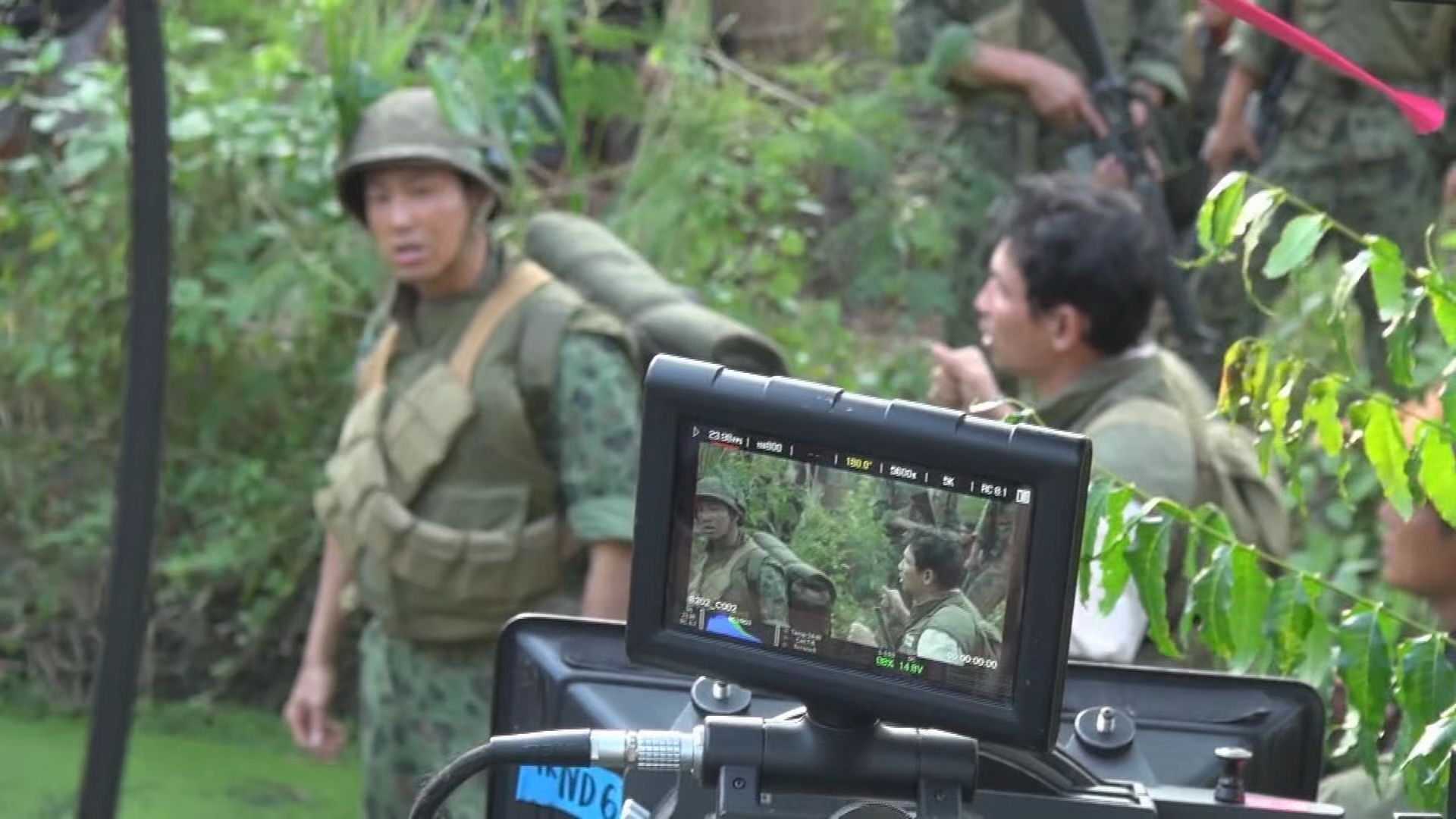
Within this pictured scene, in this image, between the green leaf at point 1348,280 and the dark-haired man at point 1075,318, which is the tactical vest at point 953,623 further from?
the dark-haired man at point 1075,318

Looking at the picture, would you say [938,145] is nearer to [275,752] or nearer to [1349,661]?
[275,752]

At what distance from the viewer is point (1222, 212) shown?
1961 mm

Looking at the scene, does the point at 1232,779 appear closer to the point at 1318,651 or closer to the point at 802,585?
the point at 802,585

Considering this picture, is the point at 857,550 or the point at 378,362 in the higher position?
the point at 378,362

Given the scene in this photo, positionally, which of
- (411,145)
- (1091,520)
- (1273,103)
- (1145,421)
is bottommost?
(1091,520)

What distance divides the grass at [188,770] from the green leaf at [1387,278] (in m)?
3.67

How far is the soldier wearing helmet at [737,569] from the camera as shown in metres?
1.46

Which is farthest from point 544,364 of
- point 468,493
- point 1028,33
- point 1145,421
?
point 1028,33

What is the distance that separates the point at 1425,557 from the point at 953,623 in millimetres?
1429

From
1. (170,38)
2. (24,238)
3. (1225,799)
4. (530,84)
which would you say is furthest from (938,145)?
(1225,799)

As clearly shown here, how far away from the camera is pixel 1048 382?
3441 millimetres

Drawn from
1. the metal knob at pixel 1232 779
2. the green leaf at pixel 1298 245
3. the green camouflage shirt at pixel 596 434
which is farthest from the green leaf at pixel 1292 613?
the green camouflage shirt at pixel 596 434

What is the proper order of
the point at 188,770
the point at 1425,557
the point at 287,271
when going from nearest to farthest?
the point at 1425,557, the point at 287,271, the point at 188,770

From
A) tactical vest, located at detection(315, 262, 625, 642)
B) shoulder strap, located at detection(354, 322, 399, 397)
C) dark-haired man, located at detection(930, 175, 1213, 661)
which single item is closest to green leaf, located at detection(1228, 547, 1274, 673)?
dark-haired man, located at detection(930, 175, 1213, 661)
